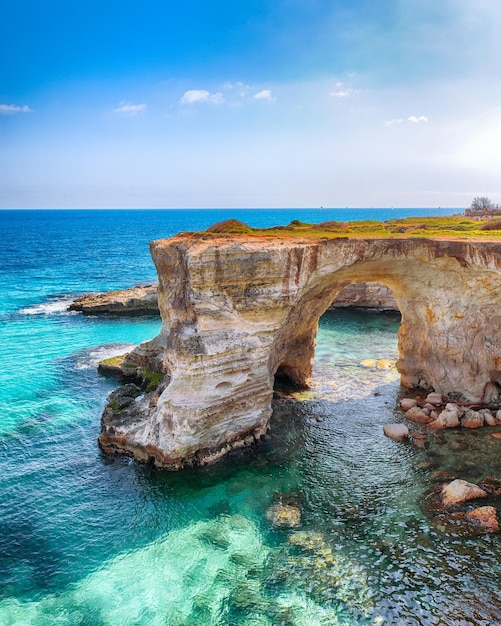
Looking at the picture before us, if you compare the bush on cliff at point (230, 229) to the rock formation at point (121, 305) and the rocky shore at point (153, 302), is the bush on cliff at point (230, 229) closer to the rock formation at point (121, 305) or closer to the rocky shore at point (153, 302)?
the rocky shore at point (153, 302)

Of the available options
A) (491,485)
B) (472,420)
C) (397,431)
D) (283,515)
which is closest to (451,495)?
(491,485)

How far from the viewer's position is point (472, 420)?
24250 millimetres

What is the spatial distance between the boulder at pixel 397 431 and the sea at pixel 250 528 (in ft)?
1.64

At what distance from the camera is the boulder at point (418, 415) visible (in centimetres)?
2524

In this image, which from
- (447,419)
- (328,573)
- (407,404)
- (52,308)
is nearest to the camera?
(328,573)

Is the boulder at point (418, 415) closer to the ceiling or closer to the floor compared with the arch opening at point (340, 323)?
closer to the floor

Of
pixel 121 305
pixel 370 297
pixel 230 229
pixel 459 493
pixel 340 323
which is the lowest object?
pixel 459 493

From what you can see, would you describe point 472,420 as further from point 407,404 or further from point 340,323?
point 340,323

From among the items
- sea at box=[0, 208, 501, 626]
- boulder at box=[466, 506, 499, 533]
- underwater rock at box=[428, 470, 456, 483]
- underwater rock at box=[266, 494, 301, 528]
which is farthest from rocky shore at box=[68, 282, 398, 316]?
boulder at box=[466, 506, 499, 533]

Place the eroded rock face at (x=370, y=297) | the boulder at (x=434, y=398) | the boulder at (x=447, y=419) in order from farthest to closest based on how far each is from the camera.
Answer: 1. the eroded rock face at (x=370, y=297)
2. the boulder at (x=434, y=398)
3. the boulder at (x=447, y=419)

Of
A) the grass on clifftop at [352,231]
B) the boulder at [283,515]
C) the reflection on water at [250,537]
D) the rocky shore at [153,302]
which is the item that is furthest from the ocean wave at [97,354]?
the boulder at [283,515]

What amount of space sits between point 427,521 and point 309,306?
1337 cm

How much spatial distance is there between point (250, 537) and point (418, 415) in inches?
501

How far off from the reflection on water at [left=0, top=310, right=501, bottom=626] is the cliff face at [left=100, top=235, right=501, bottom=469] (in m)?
1.75
